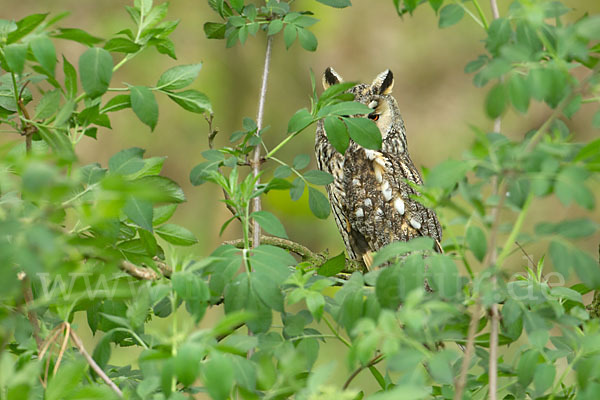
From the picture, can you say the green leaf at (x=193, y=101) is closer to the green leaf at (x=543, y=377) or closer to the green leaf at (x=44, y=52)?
the green leaf at (x=44, y=52)

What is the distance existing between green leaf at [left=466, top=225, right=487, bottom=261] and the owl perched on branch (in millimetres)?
1542

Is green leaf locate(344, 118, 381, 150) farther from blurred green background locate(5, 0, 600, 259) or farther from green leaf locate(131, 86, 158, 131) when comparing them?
blurred green background locate(5, 0, 600, 259)

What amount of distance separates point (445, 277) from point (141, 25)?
57 cm

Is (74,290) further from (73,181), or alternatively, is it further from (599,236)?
(599,236)

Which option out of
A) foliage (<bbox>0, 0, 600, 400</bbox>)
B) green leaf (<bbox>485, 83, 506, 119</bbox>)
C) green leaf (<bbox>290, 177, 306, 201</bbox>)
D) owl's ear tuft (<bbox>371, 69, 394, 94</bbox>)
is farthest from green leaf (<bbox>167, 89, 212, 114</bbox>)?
Answer: owl's ear tuft (<bbox>371, 69, 394, 94</bbox>)

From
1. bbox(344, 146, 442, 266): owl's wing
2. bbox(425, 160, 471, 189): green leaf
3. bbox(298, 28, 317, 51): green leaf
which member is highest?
bbox(298, 28, 317, 51): green leaf

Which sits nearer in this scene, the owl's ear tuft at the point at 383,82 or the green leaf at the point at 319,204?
the green leaf at the point at 319,204

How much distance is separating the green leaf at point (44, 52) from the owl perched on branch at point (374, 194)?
61.1 inches

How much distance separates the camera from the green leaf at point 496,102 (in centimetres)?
69

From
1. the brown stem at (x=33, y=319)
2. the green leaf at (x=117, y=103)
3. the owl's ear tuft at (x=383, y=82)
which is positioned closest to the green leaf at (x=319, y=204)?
the green leaf at (x=117, y=103)

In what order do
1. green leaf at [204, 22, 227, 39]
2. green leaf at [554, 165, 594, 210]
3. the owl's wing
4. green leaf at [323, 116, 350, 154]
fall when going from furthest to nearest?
the owl's wing → green leaf at [204, 22, 227, 39] → green leaf at [323, 116, 350, 154] → green leaf at [554, 165, 594, 210]

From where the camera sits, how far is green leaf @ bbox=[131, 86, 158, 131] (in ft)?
2.98

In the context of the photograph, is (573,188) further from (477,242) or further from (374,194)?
(374,194)

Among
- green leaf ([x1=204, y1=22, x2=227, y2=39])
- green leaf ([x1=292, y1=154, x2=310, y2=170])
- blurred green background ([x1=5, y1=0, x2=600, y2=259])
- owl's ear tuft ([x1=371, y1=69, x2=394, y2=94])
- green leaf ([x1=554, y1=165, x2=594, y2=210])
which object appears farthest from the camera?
blurred green background ([x1=5, y1=0, x2=600, y2=259])
